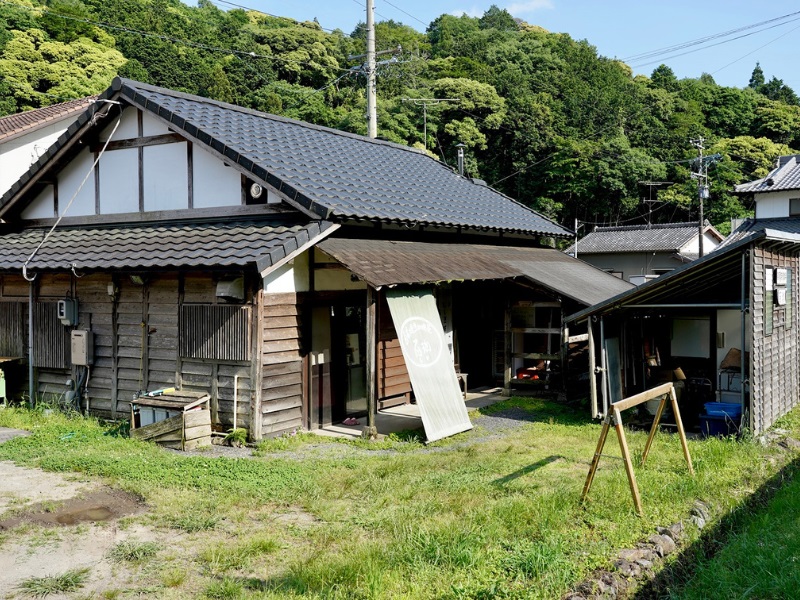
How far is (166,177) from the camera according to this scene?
1157cm

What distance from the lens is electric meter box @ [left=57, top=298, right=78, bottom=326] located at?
36.9 feet

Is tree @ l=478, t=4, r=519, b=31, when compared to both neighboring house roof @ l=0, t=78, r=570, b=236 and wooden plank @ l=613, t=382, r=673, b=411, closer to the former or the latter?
neighboring house roof @ l=0, t=78, r=570, b=236

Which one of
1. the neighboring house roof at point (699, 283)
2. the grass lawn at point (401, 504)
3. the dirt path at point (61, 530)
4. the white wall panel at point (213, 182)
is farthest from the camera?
the white wall panel at point (213, 182)

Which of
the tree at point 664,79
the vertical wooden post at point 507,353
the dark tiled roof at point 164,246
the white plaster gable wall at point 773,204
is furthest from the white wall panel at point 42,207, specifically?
Answer: the tree at point 664,79

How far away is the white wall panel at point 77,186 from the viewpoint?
1251 cm

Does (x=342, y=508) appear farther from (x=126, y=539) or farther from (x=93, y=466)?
(x=93, y=466)

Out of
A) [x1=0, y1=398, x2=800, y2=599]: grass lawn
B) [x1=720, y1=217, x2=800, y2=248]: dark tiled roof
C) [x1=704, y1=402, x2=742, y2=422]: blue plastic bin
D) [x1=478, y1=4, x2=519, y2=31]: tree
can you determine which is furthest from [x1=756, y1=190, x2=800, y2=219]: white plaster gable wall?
Answer: [x1=478, y1=4, x2=519, y2=31]: tree

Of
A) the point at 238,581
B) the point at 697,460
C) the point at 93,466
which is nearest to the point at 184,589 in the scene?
the point at 238,581

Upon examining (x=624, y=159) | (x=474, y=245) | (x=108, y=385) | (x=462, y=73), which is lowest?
(x=108, y=385)

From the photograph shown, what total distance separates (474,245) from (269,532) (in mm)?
9974

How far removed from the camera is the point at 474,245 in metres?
15.2

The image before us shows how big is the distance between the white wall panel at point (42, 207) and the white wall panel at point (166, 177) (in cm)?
268

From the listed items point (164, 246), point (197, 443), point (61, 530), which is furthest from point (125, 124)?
point (61, 530)

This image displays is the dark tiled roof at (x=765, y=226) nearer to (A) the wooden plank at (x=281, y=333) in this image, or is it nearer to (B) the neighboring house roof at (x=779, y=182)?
(B) the neighboring house roof at (x=779, y=182)
